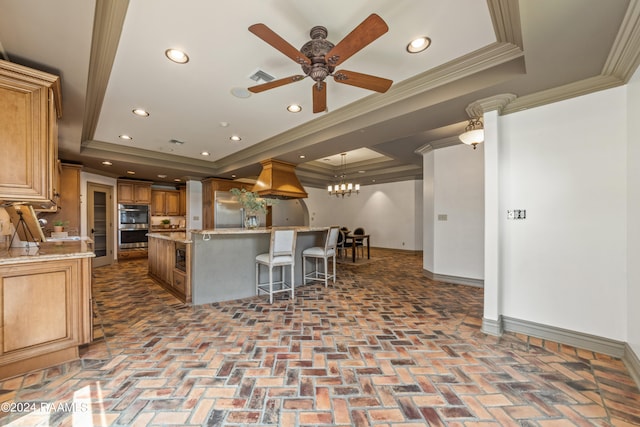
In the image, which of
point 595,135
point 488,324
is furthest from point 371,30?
point 488,324

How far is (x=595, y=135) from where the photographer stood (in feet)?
7.14

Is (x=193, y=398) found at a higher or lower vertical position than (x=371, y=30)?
lower

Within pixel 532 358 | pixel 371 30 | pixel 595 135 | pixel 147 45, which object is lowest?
pixel 532 358

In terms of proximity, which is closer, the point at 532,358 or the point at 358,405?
the point at 358,405

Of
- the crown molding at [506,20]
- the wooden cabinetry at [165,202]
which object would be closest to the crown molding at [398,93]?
the crown molding at [506,20]

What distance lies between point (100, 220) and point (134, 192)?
115 centimetres

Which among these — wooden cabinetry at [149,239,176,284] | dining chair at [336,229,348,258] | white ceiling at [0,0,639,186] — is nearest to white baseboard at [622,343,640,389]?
white ceiling at [0,0,639,186]

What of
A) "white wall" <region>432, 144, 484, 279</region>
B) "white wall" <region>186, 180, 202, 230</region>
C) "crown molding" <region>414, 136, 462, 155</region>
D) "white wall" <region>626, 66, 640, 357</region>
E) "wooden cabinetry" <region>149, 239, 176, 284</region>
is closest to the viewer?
"white wall" <region>626, 66, 640, 357</region>

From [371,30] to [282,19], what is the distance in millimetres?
718

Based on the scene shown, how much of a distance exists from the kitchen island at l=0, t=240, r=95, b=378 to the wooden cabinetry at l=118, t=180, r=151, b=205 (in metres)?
5.93

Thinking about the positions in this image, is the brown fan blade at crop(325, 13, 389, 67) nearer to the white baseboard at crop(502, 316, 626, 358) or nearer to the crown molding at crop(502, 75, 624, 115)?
the crown molding at crop(502, 75, 624, 115)

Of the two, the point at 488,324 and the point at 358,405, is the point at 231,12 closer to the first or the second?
the point at 358,405

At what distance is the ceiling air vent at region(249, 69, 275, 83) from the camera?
2.43m

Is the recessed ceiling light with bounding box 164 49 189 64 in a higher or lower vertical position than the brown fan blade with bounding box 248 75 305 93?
higher
